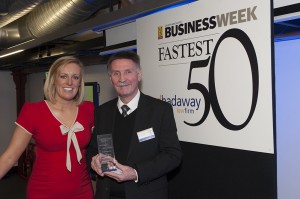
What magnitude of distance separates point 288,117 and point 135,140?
1256 millimetres

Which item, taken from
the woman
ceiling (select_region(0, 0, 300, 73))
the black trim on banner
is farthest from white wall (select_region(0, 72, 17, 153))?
the black trim on banner

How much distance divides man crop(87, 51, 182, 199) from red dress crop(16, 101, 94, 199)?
0.22 metres

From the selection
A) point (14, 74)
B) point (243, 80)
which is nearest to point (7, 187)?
point (14, 74)

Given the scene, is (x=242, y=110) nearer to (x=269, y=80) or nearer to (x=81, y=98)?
(x=269, y=80)

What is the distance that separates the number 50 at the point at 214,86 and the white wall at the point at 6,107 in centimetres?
767

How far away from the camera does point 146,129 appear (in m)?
1.71

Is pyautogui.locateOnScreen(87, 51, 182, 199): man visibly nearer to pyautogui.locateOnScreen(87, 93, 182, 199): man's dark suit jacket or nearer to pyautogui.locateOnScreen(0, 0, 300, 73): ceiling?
pyautogui.locateOnScreen(87, 93, 182, 199): man's dark suit jacket

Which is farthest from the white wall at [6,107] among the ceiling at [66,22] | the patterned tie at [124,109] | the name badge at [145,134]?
the name badge at [145,134]

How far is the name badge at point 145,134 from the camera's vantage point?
5.57ft

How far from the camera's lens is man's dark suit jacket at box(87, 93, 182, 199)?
1.64 m

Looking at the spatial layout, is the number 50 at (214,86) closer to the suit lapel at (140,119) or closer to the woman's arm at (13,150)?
the suit lapel at (140,119)

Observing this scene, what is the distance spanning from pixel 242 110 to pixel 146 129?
566 mm

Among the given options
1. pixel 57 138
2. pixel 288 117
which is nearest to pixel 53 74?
pixel 57 138

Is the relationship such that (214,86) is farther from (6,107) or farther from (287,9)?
(6,107)
